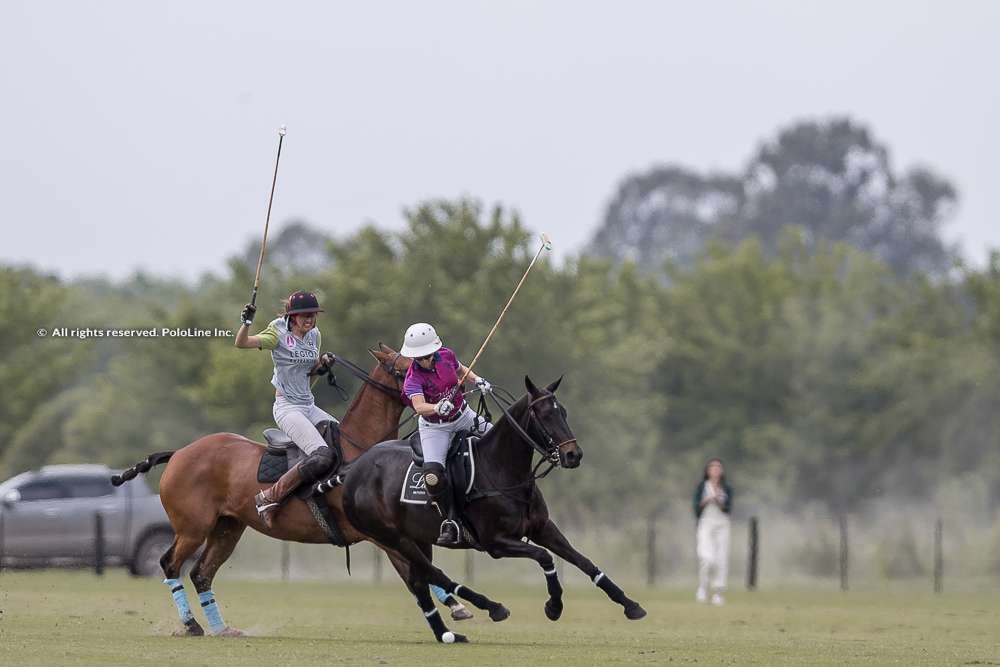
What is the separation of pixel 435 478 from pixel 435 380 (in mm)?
888

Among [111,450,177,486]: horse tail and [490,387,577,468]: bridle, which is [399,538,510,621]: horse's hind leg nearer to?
[490,387,577,468]: bridle

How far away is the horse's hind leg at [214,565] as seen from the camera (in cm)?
1603

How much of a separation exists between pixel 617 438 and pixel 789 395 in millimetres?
12316

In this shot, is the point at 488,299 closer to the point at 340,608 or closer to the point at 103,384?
the point at 103,384

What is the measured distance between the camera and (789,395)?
59406 millimetres

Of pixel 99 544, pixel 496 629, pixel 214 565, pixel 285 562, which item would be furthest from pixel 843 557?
pixel 214 565

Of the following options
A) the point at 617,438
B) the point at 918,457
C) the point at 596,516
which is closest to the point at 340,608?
the point at 596,516

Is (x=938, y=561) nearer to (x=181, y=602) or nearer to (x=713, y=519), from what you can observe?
(x=713, y=519)

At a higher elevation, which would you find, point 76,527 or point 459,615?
point 76,527

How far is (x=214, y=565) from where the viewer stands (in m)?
16.4

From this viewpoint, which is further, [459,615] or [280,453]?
[280,453]

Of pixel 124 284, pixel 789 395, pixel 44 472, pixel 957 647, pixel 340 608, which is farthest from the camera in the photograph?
pixel 124 284

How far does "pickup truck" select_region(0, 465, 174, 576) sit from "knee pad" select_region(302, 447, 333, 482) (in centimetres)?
1408
